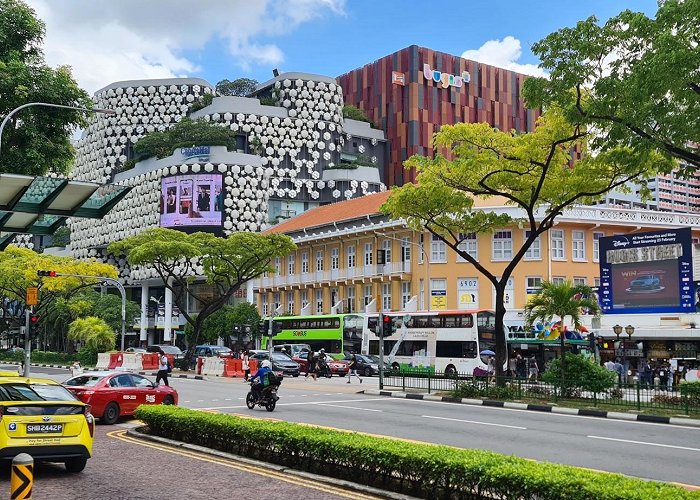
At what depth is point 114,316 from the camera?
66.4 m

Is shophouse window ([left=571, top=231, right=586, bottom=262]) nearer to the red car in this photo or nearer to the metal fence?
the metal fence

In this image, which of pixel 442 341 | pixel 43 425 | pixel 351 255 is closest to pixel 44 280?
pixel 351 255

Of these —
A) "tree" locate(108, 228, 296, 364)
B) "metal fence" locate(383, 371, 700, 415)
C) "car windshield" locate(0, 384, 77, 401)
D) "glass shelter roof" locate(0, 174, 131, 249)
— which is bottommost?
"metal fence" locate(383, 371, 700, 415)

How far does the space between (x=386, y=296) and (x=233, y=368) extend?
18807 millimetres

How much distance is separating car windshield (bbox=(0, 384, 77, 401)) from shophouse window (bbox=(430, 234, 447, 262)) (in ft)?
143

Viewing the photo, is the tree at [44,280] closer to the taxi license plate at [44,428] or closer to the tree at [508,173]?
the tree at [508,173]

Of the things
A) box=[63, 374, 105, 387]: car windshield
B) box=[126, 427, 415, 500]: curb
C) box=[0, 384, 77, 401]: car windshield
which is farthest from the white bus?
box=[0, 384, 77, 401]: car windshield

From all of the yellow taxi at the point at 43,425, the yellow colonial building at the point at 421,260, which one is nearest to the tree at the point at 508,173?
the yellow taxi at the point at 43,425

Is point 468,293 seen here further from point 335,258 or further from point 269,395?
point 269,395

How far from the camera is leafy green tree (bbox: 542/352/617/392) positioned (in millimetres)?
24188

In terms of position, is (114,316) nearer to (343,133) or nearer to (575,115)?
(343,133)

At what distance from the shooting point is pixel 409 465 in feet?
31.6

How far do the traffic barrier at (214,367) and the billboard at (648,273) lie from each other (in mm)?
21020

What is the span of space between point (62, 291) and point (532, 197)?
158ft
